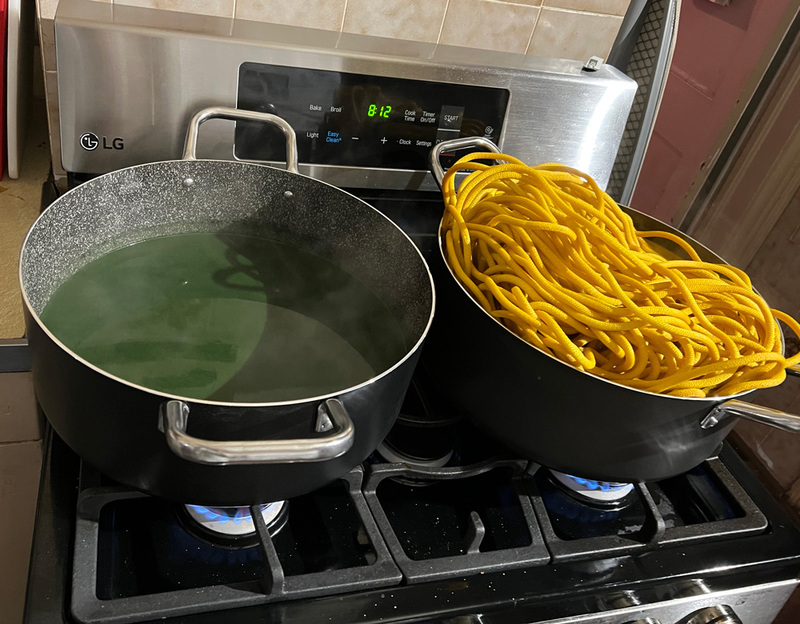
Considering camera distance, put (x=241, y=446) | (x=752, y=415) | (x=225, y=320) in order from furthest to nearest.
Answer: (x=225, y=320) → (x=752, y=415) → (x=241, y=446)

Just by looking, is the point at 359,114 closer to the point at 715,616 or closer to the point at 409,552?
the point at 409,552

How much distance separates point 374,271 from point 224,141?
0.73 feet

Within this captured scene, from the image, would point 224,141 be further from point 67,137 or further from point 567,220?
point 567,220

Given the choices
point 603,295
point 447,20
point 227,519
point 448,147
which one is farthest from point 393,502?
point 447,20

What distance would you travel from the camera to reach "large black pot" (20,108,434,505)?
42cm

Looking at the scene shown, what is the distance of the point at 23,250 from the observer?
0.52 meters

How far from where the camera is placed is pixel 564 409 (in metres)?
0.55

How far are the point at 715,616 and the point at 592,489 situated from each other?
15cm

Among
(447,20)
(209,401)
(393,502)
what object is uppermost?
(447,20)

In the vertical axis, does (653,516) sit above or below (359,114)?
below

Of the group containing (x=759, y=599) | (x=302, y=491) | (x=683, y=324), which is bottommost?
(x=759, y=599)

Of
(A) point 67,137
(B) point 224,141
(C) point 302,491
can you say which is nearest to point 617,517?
(C) point 302,491

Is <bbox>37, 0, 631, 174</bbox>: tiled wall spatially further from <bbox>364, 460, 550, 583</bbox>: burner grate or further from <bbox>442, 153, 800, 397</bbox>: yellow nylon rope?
<bbox>364, 460, 550, 583</bbox>: burner grate

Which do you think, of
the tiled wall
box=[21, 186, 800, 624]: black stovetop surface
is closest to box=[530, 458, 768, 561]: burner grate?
box=[21, 186, 800, 624]: black stovetop surface
